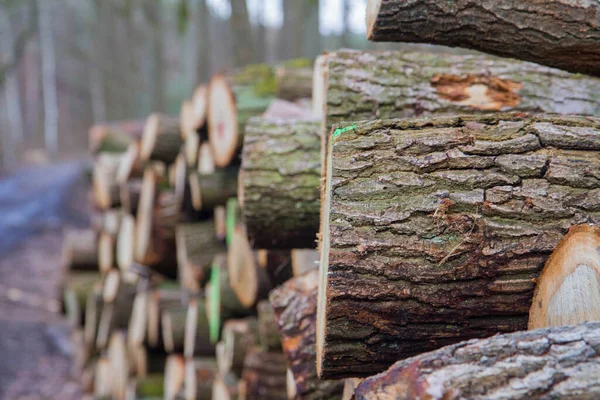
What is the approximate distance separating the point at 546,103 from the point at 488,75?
0.23m

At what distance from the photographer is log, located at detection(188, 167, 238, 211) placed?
11.0 feet

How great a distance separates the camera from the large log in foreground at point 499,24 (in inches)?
61.9

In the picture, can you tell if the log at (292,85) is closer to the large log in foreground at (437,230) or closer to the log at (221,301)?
the log at (221,301)

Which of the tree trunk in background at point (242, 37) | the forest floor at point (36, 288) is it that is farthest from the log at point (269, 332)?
the tree trunk in background at point (242, 37)

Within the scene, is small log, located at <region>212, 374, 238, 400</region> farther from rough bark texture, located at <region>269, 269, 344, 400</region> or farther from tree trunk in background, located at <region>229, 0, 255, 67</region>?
tree trunk in background, located at <region>229, 0, 255, 67</region>

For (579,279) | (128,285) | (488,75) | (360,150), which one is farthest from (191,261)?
(579,279)

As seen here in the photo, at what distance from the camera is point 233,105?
10.1ft

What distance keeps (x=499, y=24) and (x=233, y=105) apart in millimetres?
1733

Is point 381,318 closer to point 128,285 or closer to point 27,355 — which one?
point 128,285

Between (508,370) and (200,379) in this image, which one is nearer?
(508,370)

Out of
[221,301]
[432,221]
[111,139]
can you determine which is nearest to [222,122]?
[221,301]

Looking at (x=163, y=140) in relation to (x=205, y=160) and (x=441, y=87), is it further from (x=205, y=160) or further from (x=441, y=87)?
(x=441, y=87)

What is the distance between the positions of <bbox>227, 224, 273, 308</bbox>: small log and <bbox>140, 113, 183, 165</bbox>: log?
1.51 meters

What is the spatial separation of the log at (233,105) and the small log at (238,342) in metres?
0.86
